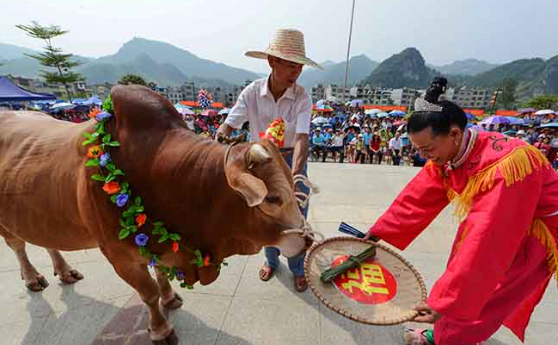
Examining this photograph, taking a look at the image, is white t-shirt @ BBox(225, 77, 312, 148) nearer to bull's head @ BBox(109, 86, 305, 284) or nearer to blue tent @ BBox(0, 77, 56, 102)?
bull's head @ BBox(109, 86, 305, 284)

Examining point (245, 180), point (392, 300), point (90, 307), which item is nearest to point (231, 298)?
point (90, 307)

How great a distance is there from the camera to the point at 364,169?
6.78 meters

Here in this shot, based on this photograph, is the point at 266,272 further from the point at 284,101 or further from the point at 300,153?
the point at 284,101

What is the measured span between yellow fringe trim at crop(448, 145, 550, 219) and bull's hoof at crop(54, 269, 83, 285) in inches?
137

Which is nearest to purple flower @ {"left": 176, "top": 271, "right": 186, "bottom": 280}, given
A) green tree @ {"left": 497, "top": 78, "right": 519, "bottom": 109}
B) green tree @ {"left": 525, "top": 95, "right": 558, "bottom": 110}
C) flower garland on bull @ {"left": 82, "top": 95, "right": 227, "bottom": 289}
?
flower garland on bull @ {"left": 82, "top": 95, "right": 227, "bottom": 289}

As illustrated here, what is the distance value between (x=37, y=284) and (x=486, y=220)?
3.72 meters

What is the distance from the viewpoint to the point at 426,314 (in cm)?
154

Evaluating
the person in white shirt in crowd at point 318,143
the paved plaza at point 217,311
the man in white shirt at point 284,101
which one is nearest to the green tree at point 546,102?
the person in white shirt in crowd at point 318,143

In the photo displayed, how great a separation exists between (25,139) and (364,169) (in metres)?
6.21

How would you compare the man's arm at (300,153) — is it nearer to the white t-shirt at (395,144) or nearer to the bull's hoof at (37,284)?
the bull's hoof at (37,284)

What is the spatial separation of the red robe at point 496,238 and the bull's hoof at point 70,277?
3.15 m

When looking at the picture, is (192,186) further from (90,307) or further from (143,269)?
(90,307)

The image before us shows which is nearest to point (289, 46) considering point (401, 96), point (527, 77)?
point (401, 96)

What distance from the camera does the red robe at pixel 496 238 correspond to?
143 cm
